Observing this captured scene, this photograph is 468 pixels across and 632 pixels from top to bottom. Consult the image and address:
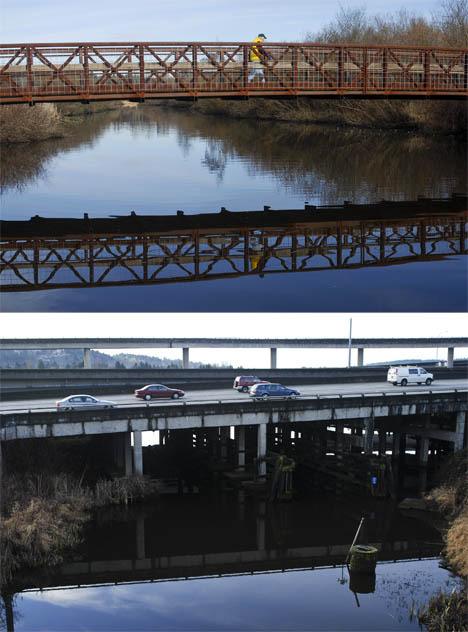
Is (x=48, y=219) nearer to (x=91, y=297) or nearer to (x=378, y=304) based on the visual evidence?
(x=91, y=297)

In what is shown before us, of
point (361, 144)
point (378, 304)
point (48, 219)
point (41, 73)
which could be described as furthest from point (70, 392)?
point (361, 144)

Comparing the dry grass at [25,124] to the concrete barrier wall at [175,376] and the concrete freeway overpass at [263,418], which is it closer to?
the concrete barrier wall at [175,376]

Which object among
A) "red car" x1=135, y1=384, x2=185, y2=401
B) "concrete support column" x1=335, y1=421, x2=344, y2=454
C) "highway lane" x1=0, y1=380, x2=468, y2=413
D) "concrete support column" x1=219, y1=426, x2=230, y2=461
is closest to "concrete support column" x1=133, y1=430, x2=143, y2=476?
"highway lane" x1=0, y1=380, x2=468, y2=413

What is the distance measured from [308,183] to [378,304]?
24.2m

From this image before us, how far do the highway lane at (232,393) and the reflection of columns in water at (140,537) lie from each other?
17.5ft

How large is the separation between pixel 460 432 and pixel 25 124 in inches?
2088

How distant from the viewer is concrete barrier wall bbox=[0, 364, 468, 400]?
49.5m

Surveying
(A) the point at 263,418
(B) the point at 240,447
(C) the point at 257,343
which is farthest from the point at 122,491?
(C) the point at 257,343

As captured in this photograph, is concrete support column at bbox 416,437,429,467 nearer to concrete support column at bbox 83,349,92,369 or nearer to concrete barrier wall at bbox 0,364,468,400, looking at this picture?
concrete barrier wall at bbox 0,364,468,400

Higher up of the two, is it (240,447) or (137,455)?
(137,455)

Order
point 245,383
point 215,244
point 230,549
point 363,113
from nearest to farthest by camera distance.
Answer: point 230,549, point 215,244, point 245,383, point 363,113

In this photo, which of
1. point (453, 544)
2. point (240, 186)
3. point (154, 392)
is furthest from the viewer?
point (240, 186)

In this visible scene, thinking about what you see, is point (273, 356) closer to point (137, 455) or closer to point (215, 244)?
point (215, 244)

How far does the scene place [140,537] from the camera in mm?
29781
